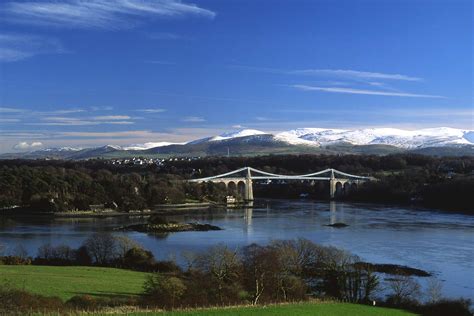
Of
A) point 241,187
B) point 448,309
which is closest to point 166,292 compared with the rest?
point 448,309

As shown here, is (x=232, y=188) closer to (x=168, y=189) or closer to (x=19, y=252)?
(x=168, y=189)

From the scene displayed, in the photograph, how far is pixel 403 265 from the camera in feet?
49.3

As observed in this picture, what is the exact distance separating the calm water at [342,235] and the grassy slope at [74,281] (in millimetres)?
3578

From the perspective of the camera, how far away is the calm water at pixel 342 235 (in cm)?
1580

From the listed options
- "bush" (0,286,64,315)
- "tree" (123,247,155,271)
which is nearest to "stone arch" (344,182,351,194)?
"tree" (123,247,155,271)

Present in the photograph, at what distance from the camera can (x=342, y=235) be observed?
21.8 meters

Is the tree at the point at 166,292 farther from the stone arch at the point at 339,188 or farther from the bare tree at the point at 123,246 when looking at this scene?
the stone arch at the point at 339,188

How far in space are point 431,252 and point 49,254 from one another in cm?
1049

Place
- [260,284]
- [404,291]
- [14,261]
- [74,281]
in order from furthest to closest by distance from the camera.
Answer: [14,261], [404,291], [74,281], [260,284]

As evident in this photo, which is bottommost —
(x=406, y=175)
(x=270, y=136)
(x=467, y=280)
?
(x=467, y=280)

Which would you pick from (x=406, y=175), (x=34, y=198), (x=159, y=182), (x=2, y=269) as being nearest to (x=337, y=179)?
(x=406, y=175)

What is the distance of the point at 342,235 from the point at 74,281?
519 inches

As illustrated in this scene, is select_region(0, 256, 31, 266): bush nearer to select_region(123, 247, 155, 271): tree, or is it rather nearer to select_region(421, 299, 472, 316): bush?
select_region(123, 247, 155, 271): tree

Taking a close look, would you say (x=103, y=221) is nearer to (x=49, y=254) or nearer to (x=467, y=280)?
(x=49, y=254)
